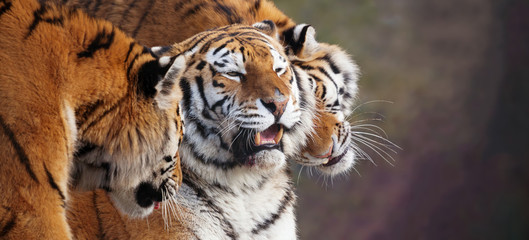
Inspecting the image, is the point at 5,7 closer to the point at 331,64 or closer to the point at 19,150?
the point at 19,150

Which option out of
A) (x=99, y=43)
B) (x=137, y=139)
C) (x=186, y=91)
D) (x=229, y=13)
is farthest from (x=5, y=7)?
Answer: (x=229, y=13)

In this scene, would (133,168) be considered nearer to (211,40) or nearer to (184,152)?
(184,152)

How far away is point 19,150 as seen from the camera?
1741 mm

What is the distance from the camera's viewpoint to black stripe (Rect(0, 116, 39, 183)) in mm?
1733

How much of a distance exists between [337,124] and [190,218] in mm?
695

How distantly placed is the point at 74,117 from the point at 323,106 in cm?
110

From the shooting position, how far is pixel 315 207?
21.5 ft

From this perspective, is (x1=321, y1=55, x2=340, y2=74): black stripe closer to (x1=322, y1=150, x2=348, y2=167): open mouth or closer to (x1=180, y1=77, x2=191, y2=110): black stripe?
(x1=322, y1=150, x2=348, y2=167): open mouth

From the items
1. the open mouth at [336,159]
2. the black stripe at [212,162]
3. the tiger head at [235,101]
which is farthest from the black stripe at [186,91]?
the open mouth at [336,159]

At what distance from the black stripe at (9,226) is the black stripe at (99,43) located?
0.44 meters

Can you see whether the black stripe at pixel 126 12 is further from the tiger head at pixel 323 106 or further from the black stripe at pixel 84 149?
the black stripe at pixel 84 149

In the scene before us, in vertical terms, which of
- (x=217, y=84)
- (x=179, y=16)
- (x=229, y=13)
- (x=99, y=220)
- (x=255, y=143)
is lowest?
(x=99, y=220)

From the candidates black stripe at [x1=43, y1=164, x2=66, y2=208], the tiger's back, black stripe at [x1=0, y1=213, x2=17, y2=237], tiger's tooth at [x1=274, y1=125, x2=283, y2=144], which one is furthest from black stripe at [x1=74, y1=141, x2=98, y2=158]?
the tiger's back

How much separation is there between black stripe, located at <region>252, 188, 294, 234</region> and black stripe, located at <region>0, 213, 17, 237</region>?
0.93 m
